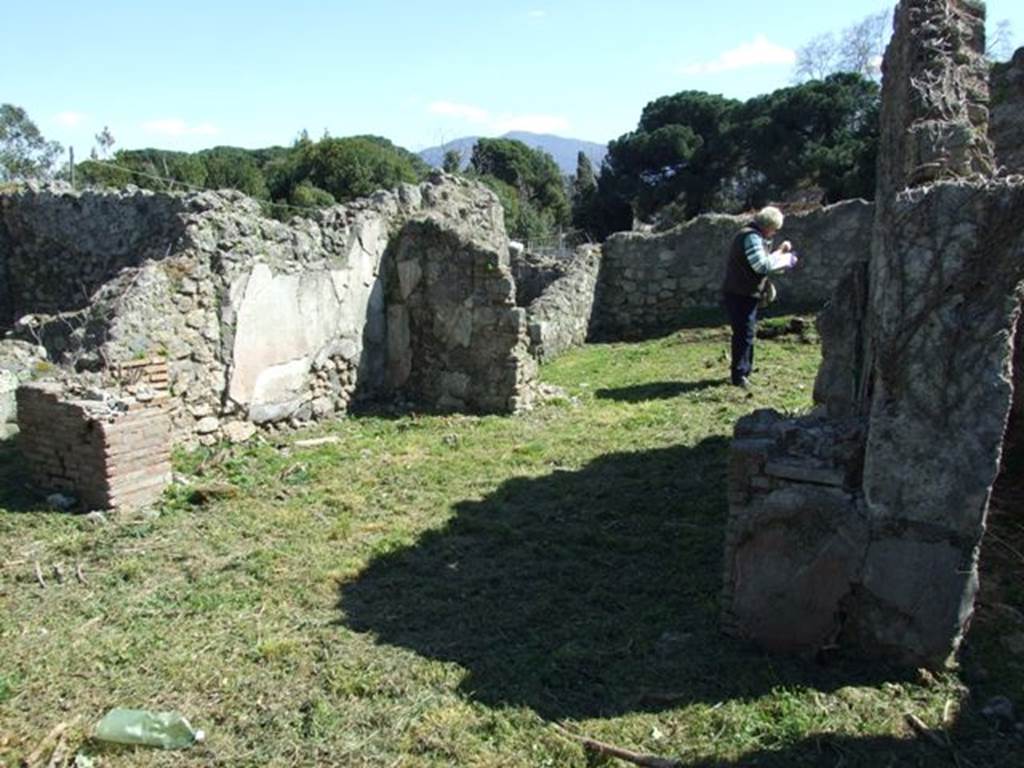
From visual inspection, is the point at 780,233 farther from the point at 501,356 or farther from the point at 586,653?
the point at 586,653

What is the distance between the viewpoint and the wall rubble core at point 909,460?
3297mm

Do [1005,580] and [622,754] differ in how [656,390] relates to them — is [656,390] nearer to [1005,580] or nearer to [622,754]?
[1005,580]

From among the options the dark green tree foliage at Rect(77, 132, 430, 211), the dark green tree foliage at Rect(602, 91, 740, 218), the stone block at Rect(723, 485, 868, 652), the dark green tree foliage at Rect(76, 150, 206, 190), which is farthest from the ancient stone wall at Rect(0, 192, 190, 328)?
the dark green tree foliage at Rect(602, 91, 740, 218)

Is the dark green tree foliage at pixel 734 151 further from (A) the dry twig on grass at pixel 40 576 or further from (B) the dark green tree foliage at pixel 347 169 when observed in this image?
(A) the dry twig on grass at pixel 40 576

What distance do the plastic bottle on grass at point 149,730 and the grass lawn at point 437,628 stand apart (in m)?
0.05

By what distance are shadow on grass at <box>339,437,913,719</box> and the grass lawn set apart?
0.01 metres

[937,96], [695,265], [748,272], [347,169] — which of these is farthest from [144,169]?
[937,96]

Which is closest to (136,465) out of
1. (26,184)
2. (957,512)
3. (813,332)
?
(957,512)

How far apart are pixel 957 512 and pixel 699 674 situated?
1200mm

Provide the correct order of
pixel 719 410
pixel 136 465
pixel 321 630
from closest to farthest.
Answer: pixel 321 630 < pixel 136 465 < pixel 719 410

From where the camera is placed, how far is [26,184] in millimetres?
10945

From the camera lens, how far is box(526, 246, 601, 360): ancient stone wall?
464 inches

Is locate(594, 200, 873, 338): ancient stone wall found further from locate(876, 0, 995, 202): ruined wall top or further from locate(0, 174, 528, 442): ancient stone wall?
locate(876, 0, 995, 202): ruined wall top

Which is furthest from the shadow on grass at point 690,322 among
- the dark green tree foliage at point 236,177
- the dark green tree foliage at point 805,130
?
the dark green tree foliage at point 236,177
